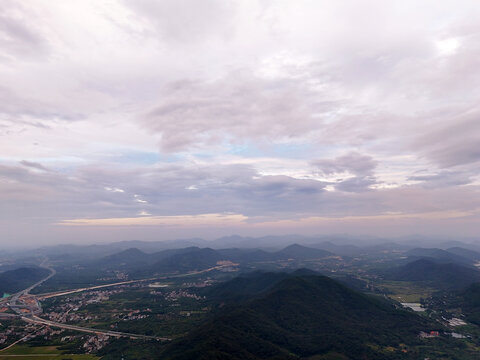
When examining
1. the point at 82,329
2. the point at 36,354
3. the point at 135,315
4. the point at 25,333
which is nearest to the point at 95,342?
the point at 36,354

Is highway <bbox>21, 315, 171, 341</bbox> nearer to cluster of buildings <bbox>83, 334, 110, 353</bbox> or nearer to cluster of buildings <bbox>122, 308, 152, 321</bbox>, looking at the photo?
cluster of buildings <bbox>83, 334, 110, 353</bbox>

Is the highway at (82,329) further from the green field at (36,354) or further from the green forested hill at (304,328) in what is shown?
the green forested hill at (304,328)

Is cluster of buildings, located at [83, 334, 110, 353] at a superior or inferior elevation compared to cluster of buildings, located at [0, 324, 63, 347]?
superior

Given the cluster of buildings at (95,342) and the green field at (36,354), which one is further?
the cluster of buildings at (95,342)

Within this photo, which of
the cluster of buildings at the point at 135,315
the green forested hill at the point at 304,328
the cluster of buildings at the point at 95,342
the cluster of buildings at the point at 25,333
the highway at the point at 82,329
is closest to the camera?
the green forested hill at the point at 304,328

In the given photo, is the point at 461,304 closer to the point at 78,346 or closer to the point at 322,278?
the point at 322,278

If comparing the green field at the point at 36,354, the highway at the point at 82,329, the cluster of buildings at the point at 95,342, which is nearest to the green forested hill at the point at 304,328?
the highway at the point at 82,329

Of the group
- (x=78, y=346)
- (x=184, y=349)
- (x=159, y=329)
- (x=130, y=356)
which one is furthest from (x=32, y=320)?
(x=184, y=349)

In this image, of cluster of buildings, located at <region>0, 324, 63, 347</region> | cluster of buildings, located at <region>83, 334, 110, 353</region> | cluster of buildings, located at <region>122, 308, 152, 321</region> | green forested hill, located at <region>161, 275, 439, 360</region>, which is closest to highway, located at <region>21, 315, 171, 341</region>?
cluster of buildings, located at <region>83, 334, 110, 353</region>

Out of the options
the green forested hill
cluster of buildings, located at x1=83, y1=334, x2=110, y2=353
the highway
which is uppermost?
the green forested hill
